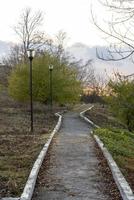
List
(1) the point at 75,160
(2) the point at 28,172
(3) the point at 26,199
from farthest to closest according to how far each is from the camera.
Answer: (1) the point at 75,160 < (2) the point at 28,172 < (3) the point at 26,199

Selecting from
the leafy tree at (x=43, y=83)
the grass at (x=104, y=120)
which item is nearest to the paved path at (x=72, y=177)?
the grass at (x=104, y=120)

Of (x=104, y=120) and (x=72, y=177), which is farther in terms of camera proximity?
(x=104, y=120)

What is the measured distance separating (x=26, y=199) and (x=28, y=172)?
3.23 m

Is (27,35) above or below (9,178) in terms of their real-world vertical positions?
above

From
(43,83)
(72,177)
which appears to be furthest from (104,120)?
(72,177)

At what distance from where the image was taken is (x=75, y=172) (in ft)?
41.6

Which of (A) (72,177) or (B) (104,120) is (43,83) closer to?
(B) (104,120)

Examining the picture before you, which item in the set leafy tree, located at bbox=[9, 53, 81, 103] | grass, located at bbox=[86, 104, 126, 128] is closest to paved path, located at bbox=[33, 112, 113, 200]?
grass, located at bbox=[86, 104, 126, 128]

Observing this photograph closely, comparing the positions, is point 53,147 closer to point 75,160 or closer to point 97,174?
point 75,160

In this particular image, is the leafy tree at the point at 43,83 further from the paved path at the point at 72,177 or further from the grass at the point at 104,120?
the paved path at the point at 72,177

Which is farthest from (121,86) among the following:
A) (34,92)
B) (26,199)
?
(26,199)

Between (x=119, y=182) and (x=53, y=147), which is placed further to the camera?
(x=53, y=147)

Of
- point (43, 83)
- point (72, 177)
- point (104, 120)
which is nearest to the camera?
point (72, 177)

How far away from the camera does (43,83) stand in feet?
191
